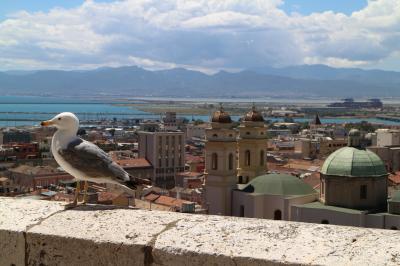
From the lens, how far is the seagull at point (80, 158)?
3809mm

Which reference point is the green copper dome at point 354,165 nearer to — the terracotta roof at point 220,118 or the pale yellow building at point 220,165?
the pale yellow building at point 220,165

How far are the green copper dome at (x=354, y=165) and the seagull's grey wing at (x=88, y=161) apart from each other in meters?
18.0

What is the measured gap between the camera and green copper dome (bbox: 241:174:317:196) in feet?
75.3

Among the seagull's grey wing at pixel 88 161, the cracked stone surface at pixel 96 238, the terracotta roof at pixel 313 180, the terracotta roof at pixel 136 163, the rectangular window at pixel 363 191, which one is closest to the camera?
the cracked stone surface at pixel 96 238

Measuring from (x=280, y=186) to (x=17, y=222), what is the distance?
67.6 feet

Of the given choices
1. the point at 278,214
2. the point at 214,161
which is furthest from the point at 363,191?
the point at 214,161

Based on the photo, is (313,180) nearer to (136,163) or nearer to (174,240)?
(136,163)

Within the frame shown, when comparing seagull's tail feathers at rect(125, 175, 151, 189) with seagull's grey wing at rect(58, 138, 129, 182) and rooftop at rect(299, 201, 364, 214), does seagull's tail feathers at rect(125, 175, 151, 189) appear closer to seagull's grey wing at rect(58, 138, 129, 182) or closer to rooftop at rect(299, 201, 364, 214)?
seagull's grey wing at rect(58, 138, 129, 182)

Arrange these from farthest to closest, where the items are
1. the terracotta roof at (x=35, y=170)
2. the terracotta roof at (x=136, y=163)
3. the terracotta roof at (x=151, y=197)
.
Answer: the terracotta roof at (x=136, y=163) < the terracotta roof at (x=35, y=170) < the terracotta roof at (x=151, y=197)

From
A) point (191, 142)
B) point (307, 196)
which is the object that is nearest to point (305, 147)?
point (191, 142)

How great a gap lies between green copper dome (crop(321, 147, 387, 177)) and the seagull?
58.9 feet

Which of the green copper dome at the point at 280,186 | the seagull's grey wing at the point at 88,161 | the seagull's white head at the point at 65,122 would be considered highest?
the seagull's white head at the point at 65,122

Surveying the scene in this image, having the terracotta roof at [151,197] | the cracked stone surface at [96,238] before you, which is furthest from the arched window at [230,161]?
the cracked stone surface at [96,238]

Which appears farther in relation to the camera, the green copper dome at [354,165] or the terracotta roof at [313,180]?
the terracotta roof at [313,180]
